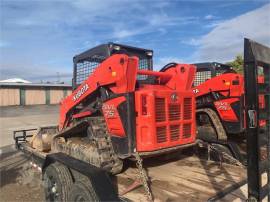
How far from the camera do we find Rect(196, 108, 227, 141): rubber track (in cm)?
740

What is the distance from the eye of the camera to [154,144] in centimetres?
456

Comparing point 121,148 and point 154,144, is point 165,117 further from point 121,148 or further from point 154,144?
point 121,148

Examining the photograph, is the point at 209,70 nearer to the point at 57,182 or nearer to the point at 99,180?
the point at 57,182

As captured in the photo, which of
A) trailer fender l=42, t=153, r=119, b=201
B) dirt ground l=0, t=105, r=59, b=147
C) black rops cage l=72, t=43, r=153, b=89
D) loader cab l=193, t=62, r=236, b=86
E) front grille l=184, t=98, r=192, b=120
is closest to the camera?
trailer fender l=42, t=153, r=119, b=201

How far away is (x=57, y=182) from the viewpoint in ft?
15.2

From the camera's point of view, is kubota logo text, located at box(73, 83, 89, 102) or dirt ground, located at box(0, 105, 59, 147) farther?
dirt ground, located at box(0, 105, 59, 147)

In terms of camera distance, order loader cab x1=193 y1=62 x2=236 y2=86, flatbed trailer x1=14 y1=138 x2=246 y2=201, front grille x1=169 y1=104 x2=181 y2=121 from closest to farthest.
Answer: flatbed trailer x1=14 y1=138 x2=246 y2=201 → front grille x1=169 y1=104 x2=181 y2=121 → loader cab x1=193 y1=62 x2=236 y2=86

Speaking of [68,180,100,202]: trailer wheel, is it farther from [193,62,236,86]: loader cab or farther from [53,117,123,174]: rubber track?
[193,62,236,86]: loader cab

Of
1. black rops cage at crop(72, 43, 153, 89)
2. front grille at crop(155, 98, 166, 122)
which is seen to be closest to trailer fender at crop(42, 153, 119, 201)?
front grille at crop(155, 98, 166, 122)

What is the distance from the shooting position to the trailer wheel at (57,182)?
14.8 feet

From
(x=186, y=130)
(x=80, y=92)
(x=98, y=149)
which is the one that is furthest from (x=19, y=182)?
(x=186, y=130)

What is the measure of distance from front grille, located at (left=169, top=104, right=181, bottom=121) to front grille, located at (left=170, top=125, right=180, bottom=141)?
0.39 ft

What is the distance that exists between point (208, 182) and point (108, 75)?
2054mm

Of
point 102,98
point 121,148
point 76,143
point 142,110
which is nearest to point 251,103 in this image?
point 142,110
